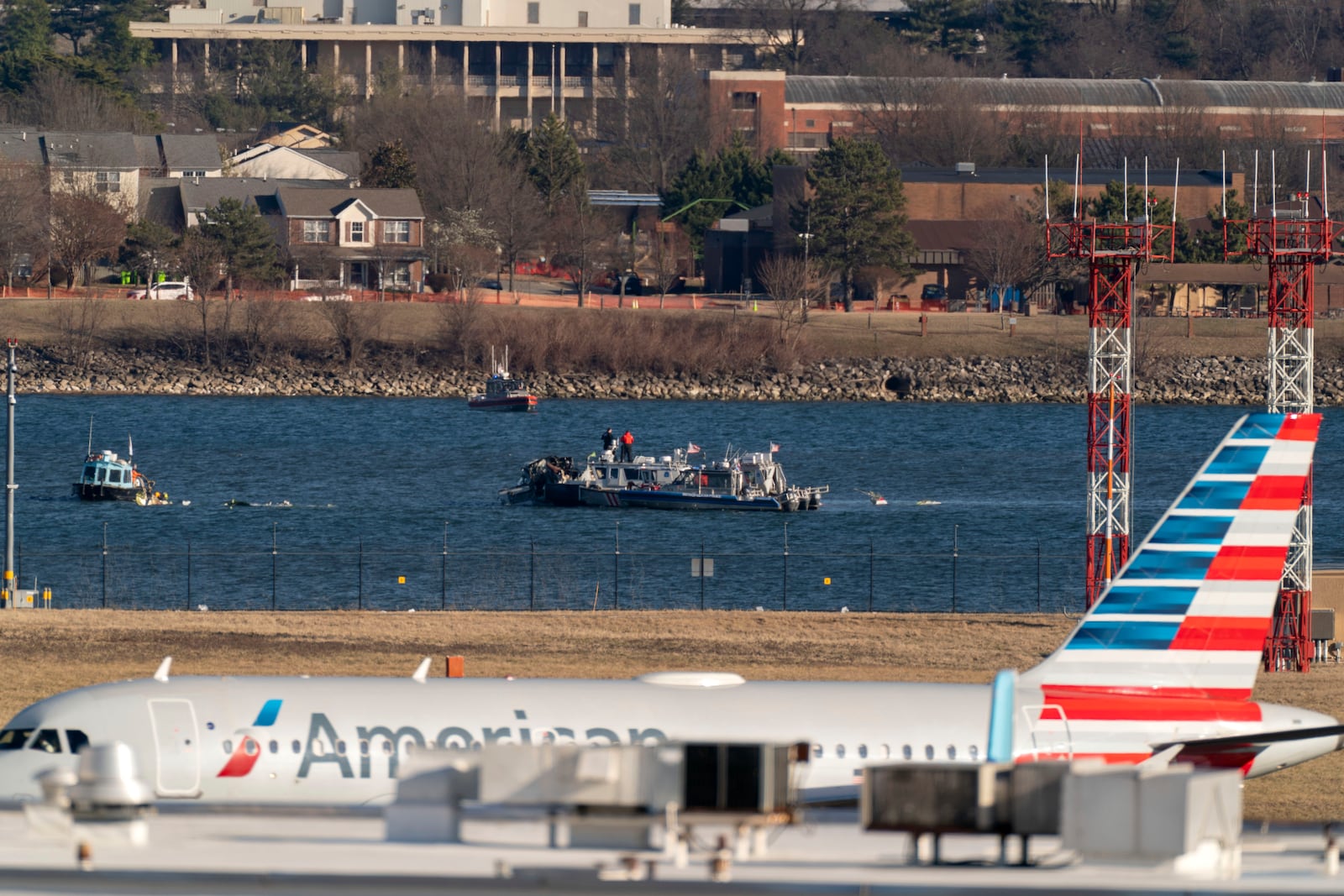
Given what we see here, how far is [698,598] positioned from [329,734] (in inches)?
1598

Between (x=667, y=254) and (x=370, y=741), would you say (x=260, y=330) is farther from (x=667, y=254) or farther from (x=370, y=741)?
(x=370, y=741)

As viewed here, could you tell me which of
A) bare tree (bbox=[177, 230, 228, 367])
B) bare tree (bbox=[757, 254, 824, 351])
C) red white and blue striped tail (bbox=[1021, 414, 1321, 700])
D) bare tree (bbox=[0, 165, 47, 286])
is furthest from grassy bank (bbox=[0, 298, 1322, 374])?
red white and blue striped tail (bbox=[1021, 414, 1321, 700])

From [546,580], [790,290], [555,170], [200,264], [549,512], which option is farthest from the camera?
[555,170]

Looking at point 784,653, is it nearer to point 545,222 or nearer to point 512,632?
point 512,632

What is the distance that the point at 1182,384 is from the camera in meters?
154

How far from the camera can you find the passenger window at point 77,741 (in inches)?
946

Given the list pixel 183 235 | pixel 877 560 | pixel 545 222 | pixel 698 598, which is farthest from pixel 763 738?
pixel 545 222

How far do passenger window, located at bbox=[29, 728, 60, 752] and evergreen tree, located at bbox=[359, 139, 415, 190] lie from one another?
16480cm

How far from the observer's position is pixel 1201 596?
25.7 meters

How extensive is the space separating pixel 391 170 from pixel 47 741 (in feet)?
544

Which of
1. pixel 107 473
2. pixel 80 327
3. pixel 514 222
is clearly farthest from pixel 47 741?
pixel 514 222

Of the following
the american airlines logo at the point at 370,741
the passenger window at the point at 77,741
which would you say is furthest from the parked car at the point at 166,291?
the american airlines logo at the point at 370,741

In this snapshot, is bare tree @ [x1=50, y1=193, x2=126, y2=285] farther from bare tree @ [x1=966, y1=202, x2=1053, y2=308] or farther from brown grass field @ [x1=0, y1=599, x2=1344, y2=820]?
brown grass field @ [x1=0, y1=599, x2=1344, y2=820]

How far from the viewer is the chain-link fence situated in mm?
62406
